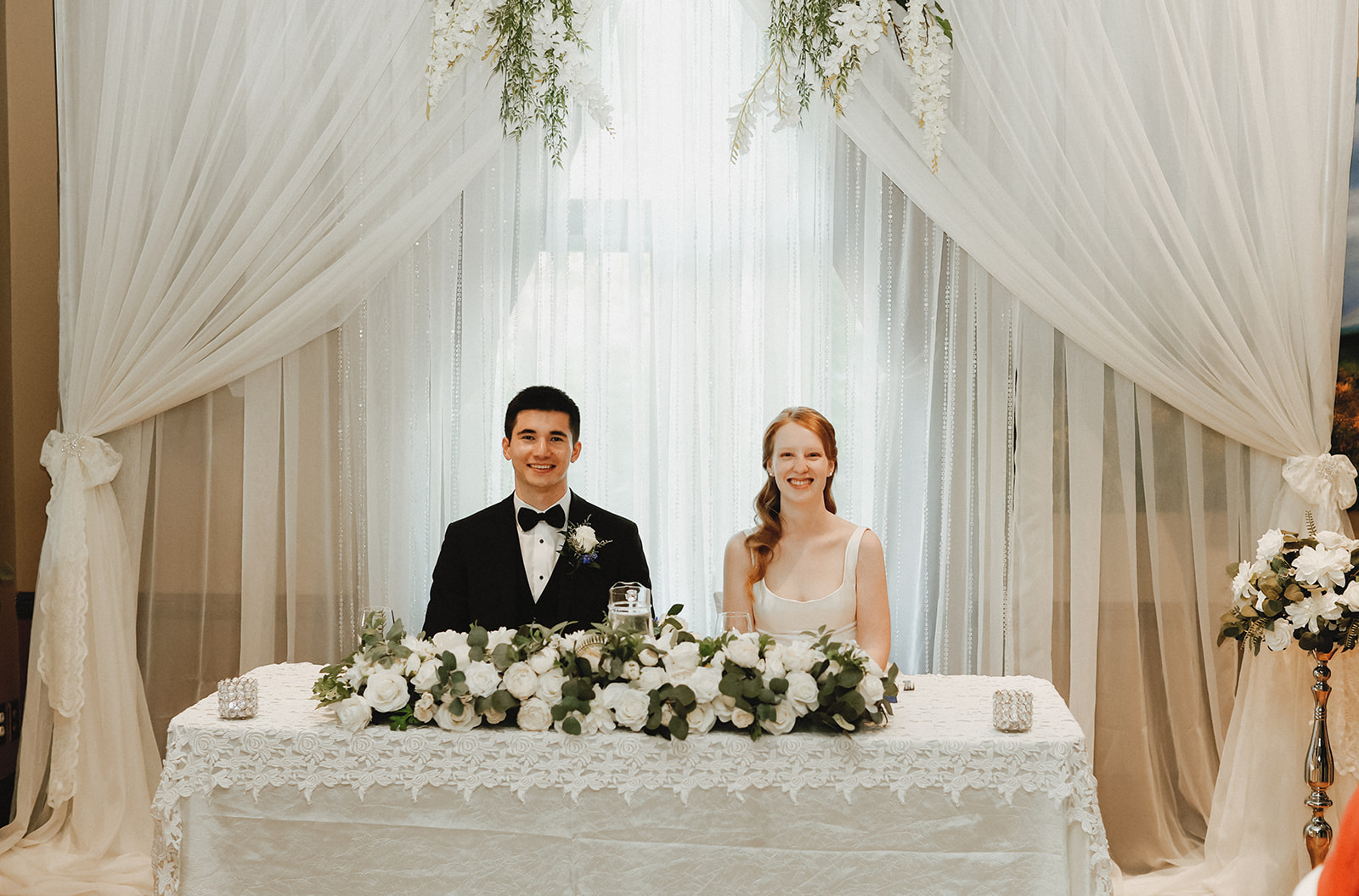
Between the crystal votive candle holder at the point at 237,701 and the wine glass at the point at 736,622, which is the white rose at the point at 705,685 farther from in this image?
the crystal votive candle holder at the point at 237,701

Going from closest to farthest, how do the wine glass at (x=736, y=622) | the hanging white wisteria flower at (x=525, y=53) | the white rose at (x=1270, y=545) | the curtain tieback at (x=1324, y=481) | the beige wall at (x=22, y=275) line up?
the wine glass at (x=736, y=622), the white rose at (x=1270, y=545), the curtain tieback at (x=1324, y=481), the hanging white wisteria flower at (x=525, y=53), the beige wall at (x=22, y=275)

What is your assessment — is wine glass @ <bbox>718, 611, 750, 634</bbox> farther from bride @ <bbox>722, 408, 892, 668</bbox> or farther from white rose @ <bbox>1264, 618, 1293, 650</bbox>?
white rose @ <bbox>1264, 618, 1293, 650</bbox>

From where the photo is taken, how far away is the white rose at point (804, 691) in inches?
83.7

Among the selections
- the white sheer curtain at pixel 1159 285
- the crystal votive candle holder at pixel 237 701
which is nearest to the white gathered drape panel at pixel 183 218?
the white sheer curtain at pixel 1159 285

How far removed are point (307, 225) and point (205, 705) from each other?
6.60ft

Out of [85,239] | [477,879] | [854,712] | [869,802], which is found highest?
[85,239]

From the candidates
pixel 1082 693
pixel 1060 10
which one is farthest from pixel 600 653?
pixel 1060 10

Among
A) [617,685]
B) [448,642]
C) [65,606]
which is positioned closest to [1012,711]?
[617,685]

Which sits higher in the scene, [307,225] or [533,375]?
[307,225]

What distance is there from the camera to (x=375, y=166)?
150 inches

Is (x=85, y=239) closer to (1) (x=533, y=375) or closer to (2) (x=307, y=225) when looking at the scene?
(2) (x=307, y=225)

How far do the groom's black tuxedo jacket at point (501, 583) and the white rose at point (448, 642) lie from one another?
31.2 inches

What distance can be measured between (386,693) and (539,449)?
3.41ft

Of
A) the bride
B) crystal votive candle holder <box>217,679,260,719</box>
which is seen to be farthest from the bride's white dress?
crystal votive candle holder <box>217,679,260,719</box>
